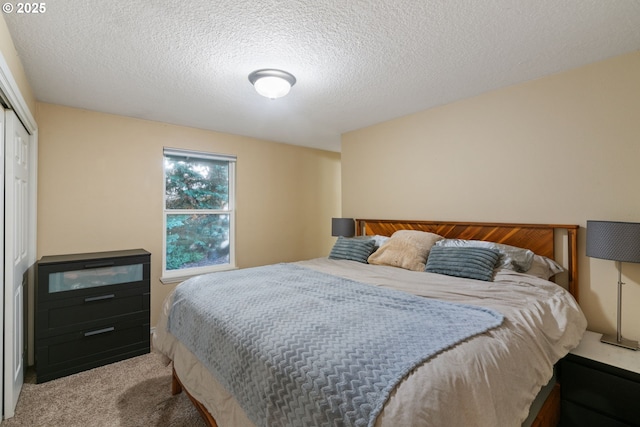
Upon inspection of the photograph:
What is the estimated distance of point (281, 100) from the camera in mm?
2803

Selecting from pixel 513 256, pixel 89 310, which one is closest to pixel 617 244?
pixel 513 256

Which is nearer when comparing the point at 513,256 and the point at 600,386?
the point at 600,386

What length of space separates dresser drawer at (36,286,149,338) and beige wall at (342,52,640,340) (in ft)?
9.15

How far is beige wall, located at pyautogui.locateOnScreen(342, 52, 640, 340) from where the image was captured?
6.49 ft

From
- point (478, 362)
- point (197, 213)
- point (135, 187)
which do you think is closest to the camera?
point (478, 362)

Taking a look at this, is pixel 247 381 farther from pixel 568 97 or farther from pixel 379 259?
pixel 568 97

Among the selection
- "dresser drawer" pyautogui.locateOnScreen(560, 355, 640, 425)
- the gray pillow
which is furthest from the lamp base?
the gray pillow

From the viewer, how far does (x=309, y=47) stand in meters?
1.88

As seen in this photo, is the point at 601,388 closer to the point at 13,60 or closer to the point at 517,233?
the point at 517,233

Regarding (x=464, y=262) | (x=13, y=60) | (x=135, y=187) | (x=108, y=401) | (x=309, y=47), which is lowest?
(x=108, y=401)

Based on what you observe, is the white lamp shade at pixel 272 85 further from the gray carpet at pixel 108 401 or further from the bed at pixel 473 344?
the gray carpet at pixel 108 401

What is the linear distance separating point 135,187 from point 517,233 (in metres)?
3.73

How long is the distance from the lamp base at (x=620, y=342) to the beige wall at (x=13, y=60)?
381 cm

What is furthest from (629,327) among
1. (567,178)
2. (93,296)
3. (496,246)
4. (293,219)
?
(93,296)
